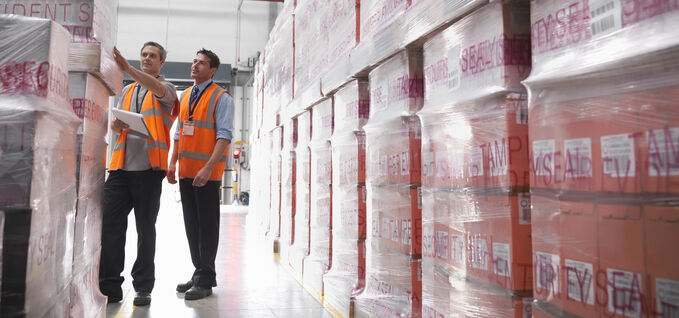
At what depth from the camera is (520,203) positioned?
1.33 metres

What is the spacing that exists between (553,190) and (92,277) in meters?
2.13

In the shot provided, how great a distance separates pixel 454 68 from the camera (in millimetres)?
1598

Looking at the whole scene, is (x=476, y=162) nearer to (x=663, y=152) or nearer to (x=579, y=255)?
(x=579, y=255)

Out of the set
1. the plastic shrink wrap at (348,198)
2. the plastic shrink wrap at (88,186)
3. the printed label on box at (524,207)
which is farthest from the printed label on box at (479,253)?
the plastic shrink wrap at (88,186)

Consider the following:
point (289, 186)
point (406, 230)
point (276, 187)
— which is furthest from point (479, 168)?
point (276, 187)

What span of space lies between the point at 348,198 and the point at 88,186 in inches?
50.6

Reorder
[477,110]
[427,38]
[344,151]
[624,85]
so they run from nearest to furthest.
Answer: [624,85] → [477,110] → [427,38] → [344,151]

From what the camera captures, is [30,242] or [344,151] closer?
[30,242]

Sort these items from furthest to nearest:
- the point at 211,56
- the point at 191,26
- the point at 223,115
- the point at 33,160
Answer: the point at 191,26 < the point at 211,56 < the point at 223,115 < the point at 33,160

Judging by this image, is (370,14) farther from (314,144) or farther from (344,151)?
(314,144)

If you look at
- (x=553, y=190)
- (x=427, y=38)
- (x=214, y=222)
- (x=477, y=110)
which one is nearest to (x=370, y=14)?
(x=427, y=38)

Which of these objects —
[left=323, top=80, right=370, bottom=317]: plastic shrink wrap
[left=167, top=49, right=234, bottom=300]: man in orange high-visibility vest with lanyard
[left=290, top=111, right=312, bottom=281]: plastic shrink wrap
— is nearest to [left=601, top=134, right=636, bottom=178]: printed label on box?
[left=323, top=80, right=370, bottom=317]: plastic shrink wrap

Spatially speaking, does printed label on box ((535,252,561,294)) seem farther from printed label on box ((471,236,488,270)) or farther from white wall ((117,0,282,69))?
white wall ((117,0,282,69))

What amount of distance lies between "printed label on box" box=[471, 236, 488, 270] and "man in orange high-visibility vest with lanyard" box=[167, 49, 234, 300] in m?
2.02
